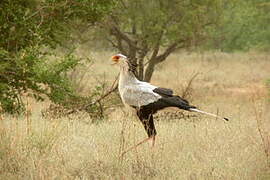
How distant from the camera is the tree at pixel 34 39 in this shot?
916 cm

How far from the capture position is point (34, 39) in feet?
31.7

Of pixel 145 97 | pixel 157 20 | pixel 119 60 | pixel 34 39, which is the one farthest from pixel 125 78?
pixel 157 20

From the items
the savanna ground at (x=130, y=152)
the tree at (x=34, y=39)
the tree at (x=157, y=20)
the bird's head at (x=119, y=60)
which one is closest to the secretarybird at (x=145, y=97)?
the bird's head at (x=119, y=60)

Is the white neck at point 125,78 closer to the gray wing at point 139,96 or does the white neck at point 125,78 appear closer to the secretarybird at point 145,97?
the secretarybird at point 145,97

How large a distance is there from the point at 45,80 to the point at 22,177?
14.4ft

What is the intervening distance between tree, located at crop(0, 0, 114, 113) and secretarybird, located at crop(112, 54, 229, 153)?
9.59ft

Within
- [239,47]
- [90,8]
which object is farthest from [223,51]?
[90,8]

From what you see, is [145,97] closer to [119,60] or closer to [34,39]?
[119,60]

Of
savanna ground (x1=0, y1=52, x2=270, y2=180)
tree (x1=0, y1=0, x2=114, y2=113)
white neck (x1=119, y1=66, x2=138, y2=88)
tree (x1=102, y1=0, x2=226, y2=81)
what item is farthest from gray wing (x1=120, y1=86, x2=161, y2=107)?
tree (x1=102, y1=0, x2=226, y2=81)

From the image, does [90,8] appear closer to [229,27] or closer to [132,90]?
[132,90]

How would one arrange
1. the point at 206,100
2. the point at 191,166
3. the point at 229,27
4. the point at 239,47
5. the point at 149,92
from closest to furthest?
the point at 191,166 → the point at 149,92 → the point at 206,100 → the point at 229,27 → the point at 239,47

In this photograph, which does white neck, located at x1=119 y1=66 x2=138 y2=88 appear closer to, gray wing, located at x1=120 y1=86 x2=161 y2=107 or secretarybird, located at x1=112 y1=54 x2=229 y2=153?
secretarybird, located at x1=112 y1=54 x2=229 y2=153

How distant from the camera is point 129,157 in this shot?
6016 mm

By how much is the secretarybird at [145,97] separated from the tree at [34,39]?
115 inches
